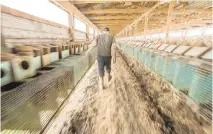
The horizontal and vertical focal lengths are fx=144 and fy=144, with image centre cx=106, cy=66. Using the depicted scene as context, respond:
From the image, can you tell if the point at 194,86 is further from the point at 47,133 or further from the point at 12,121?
the point at 12,121

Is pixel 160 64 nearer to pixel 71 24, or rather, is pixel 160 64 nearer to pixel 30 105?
pixel 30 105

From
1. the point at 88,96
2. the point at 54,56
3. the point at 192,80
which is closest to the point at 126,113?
the point at 88,96

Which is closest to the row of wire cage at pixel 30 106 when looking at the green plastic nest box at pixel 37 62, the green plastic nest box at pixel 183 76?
the green plastic nest box at pixel 37 62

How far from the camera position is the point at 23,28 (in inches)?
145

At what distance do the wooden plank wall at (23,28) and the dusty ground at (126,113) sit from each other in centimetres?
197

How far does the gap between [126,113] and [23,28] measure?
3.29 m

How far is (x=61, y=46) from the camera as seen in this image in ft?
17.5

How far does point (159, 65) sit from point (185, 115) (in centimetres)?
164

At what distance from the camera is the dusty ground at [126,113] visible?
8.89ft

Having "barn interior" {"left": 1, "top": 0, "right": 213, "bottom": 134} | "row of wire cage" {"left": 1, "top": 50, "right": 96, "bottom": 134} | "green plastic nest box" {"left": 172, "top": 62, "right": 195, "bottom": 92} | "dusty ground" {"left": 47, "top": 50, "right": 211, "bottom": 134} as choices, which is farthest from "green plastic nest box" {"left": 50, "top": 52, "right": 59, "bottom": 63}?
"green plastic nest box" {"left": 172, "top": 62, "right": 195, "bottom": 92}

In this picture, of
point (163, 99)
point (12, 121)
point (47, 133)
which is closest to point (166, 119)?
point (163, 99)

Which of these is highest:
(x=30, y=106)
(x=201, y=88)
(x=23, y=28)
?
(x=23, y=28)

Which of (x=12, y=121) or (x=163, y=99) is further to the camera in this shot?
(x=163, y=99)

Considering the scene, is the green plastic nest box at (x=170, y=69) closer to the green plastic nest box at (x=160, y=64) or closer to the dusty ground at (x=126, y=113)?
the green plastic nest box at (x=160, y=64)
